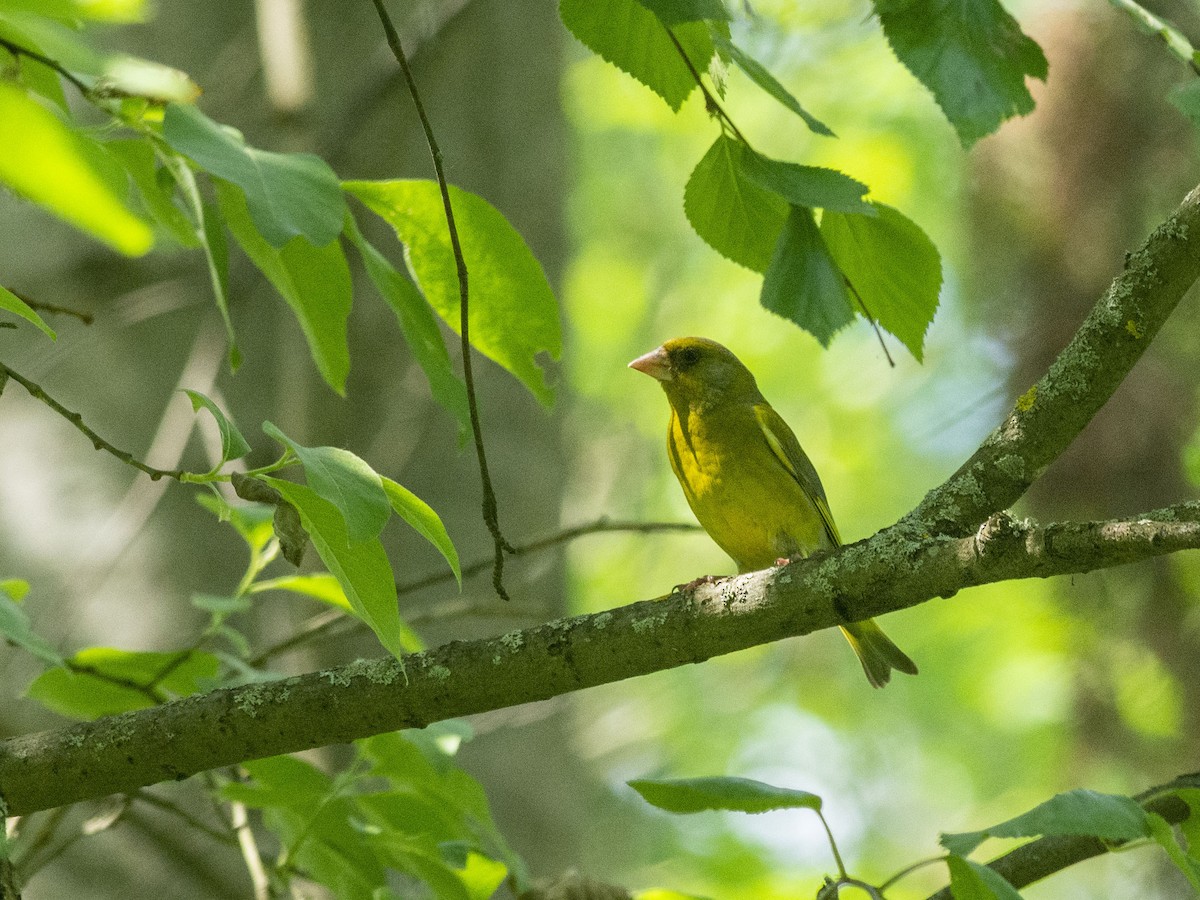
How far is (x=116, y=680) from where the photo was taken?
2.66 meters

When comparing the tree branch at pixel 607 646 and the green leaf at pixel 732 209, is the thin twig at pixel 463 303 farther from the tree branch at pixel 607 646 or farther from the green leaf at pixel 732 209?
A: the green leaf at pixel 732 209

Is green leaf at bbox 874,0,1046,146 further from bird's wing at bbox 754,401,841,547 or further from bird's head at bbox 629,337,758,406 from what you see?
bird's head at bbox 629,337,758,406

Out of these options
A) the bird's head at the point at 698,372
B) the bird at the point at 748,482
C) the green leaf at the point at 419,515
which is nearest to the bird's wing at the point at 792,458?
the bird at the point at 748,482

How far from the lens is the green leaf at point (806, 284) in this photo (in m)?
2.05

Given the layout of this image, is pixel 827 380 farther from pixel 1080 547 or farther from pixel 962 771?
pixel 1080 547

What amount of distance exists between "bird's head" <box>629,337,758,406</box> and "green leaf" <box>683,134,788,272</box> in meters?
2.99

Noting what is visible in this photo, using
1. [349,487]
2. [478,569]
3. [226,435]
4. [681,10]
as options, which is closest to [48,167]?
[349,487]

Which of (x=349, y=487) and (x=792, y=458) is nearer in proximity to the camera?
(x=349, y=487)

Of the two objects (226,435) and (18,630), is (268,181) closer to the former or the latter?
(226,435)

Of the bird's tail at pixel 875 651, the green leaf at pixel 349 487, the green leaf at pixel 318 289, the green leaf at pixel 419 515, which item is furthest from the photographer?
the bird's tail at pixel 875 651

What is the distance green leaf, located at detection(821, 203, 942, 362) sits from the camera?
2201 mm

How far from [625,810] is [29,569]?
30.7ft

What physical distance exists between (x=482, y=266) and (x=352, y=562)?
0.81 m

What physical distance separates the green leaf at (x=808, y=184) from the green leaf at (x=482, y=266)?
585 mm
